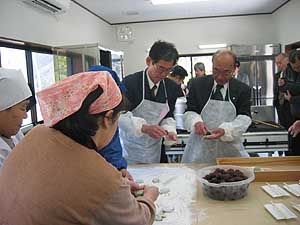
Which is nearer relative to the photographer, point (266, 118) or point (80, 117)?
point (80, 117)

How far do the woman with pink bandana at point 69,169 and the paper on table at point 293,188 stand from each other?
2.89ft

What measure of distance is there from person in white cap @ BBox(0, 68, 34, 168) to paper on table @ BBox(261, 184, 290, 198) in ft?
3.73

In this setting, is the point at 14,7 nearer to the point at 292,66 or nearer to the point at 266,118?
the point at 292,66

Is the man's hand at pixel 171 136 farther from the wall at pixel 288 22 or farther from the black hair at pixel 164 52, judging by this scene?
the wall at pixel 288 22

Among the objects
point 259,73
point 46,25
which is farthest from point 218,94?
point 259,73

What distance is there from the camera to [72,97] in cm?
82

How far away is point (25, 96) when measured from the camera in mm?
1443

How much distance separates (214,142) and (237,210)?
80cm

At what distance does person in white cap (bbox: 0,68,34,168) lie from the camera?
54.1 inches

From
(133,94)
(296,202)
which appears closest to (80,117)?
(296,202)

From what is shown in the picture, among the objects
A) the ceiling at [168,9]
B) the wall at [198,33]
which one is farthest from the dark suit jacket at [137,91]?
the wall at [198,33]

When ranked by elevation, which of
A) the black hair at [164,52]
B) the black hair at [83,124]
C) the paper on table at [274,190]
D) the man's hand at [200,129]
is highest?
the black hair at [164,52]

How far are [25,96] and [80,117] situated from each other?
2.33 ft

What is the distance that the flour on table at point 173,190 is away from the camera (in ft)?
4.30
